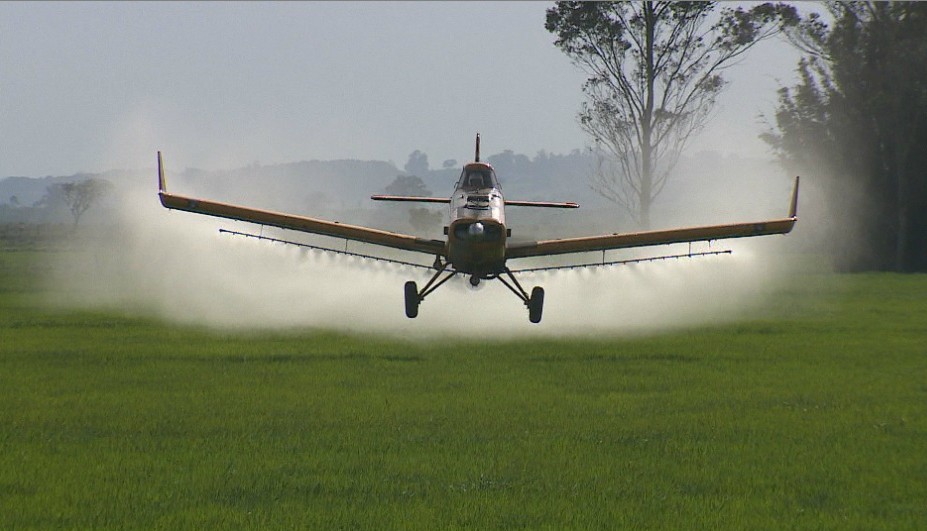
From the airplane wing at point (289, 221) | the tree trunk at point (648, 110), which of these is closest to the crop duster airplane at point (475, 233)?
the airplane wing at point (289, 221)

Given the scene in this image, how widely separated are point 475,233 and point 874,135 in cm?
5425

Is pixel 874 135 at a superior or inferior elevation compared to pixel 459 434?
superior

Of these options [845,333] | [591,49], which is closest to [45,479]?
[845,333]

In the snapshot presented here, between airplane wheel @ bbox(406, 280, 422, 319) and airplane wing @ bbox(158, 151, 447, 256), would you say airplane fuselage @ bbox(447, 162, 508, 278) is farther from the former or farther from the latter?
airplane wheel @ bbox(406, 280, 422, 319)

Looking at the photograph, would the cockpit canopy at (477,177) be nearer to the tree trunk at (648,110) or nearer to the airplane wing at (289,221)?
the airplane wing at (289,221)

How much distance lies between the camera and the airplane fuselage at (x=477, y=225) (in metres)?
25.7

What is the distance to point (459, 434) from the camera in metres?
17.5

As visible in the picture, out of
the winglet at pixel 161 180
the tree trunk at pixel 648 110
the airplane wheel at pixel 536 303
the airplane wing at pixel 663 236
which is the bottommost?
the airplane wheel at pixel 536 303

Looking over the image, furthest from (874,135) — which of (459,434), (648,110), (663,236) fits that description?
(459,434)

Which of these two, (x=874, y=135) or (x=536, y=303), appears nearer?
(x=536, y=303)

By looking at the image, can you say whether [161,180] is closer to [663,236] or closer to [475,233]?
[475,233]

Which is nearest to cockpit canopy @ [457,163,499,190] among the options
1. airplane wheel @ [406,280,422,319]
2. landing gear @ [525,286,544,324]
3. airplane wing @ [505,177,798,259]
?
airplane wing @ [505,177,798,259]

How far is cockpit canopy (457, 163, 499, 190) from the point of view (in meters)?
26.5

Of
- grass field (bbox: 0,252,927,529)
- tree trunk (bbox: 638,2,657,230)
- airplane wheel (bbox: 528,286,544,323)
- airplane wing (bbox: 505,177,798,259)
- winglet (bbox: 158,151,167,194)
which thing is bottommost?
grass field (bbox: 0,252,927,529)
